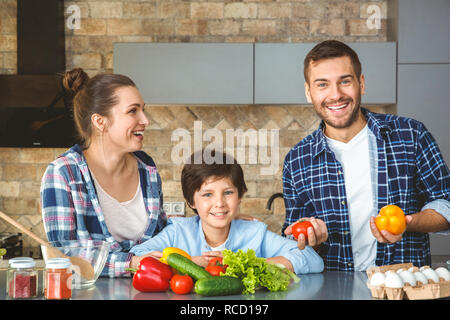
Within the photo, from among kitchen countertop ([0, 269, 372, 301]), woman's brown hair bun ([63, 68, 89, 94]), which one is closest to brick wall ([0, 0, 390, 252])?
woman's brown hair bun ([63, 68, 89, 94])

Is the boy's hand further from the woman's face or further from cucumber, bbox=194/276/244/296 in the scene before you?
the woman's face

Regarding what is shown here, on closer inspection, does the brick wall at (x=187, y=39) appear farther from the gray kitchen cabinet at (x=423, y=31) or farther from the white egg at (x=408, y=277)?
the white egg at (x=408, y=277)

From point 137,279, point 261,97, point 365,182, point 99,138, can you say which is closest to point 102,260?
point 137,279

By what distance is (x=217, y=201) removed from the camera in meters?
1.79

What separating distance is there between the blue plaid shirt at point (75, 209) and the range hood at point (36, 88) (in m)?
2.12

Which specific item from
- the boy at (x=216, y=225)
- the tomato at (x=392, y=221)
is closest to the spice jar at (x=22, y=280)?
the boy at (x=216, y=225)

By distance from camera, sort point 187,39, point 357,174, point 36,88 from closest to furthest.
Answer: point 357,174, point 36,88, point 187,39

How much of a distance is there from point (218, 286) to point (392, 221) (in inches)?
22.9

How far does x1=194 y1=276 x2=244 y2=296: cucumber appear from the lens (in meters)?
1.33

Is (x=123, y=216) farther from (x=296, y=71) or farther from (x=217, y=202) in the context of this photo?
(x=296, y=71)

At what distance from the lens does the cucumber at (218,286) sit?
1333 millimetres

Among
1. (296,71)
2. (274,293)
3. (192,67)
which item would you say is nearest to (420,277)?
(274,293)

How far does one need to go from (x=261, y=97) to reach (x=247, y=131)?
435mm

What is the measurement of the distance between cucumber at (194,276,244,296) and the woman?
1.18ft
